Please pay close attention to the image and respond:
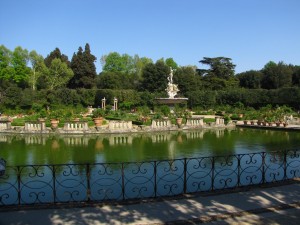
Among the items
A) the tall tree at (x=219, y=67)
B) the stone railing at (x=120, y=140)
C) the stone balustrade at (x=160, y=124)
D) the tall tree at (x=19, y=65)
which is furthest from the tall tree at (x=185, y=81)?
the stone railing at (x=120, y=140)

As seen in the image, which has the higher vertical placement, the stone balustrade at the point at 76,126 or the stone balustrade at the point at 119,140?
the stone balustrade at the point at 76,126

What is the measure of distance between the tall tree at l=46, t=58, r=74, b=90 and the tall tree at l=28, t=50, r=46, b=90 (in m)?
1.27

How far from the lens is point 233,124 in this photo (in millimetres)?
25406

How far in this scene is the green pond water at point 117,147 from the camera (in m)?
12.6

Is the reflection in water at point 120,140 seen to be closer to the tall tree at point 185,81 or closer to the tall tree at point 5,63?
the tall tree at point 185,81

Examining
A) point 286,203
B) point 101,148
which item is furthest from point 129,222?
point 101,148

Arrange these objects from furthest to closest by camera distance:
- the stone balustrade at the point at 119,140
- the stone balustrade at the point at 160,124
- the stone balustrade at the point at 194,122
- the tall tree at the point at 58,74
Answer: the tall tree at the point at 58,74, the stone balustrade at the point at 194,122, the stone balustrade at the point at 160,124, the stone balustrade at the point at 119,140

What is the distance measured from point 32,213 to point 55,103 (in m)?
32.6

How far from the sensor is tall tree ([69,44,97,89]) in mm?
48719

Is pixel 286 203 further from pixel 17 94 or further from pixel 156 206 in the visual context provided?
pixel 17 94

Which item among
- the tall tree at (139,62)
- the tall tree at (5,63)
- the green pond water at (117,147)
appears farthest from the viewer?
the tall tree at (139,62)

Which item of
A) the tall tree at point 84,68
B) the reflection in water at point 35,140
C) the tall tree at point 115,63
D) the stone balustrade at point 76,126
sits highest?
the tall tree at point 115,63

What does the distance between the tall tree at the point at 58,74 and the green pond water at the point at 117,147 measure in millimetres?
28127

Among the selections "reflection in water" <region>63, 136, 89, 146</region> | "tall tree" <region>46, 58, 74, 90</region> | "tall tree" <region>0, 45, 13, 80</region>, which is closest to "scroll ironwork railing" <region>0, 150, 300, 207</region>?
"reflection in water" <region>63, 136, 89, 146</region>
